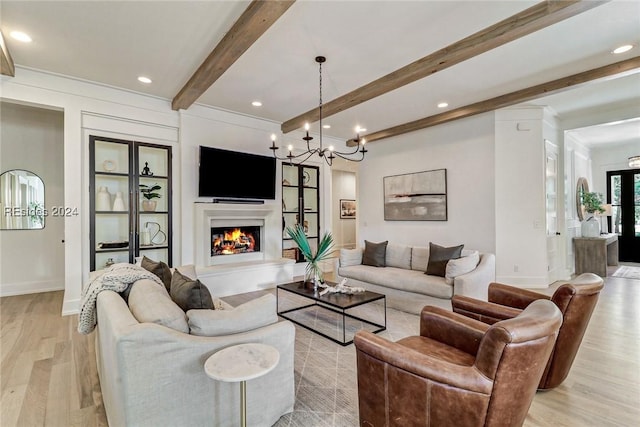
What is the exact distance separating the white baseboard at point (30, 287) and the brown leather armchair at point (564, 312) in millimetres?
6356

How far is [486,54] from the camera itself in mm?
3336

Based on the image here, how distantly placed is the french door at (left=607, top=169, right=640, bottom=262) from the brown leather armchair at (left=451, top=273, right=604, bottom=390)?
7975 millimetres

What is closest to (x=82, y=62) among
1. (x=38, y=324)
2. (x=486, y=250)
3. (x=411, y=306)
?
(x=38, y=324)

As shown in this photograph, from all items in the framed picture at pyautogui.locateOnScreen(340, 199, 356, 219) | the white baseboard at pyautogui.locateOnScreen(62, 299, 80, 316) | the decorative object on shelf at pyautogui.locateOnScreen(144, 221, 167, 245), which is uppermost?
the framed picture at pyautogui.locateOnScreen(340, 199, 356, 219)

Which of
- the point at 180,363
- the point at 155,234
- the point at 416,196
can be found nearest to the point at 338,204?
the point at 416,196

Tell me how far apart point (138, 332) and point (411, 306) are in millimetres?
3297

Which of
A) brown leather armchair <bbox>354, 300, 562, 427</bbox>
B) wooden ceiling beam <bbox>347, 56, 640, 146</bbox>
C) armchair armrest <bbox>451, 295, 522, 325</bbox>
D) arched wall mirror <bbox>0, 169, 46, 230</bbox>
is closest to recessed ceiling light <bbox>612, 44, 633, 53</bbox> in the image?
wooden ceiling beam <bbox>347, 56, 640, 146</bbox>

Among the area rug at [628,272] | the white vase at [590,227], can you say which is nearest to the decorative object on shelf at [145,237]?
the white vase at [590,227]

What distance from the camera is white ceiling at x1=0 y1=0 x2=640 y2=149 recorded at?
8.55ft

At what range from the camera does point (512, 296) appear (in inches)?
97.3

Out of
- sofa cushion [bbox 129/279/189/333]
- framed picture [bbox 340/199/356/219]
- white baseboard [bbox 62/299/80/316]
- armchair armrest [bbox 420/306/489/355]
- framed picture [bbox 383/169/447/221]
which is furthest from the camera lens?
framed picture [bbox 340/199/356/219]

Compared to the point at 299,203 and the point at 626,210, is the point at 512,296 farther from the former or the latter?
the point at 626,210

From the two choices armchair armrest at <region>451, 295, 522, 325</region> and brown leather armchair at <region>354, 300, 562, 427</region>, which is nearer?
brown leather armchair at <region>354, 300, 562, 427</region>

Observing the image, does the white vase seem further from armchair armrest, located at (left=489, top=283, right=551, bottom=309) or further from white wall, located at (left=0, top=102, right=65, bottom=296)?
white wall, located at (left=0, top=102, right=65, bottom=296)
